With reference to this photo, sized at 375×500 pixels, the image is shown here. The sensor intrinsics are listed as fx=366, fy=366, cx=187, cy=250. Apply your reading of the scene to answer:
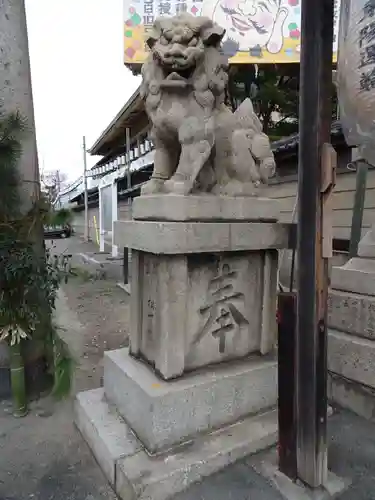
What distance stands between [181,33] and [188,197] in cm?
99

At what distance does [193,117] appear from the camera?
2.34 meters

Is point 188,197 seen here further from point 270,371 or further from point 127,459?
point 127,459

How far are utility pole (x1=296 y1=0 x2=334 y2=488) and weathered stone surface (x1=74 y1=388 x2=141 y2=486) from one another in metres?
1.01

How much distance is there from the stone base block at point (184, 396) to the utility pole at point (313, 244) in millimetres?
577

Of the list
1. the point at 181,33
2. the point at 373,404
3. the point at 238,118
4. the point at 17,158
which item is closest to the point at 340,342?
the point at 373,404

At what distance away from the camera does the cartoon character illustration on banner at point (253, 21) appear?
949cm

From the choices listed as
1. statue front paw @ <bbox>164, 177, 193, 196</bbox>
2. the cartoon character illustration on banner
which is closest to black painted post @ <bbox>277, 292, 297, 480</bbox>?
statue front paw @ <bbox>164, 177, 193, 196</bbox>

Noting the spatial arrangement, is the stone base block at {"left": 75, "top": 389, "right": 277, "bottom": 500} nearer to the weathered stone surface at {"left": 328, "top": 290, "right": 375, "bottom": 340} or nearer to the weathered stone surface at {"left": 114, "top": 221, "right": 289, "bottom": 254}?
the weathered stone surface at {"left": 328, "top": 290, "right": 375, "bottom": 340}

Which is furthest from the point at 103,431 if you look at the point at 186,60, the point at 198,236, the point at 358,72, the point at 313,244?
the point at 358,72

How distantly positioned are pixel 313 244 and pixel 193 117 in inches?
45.1

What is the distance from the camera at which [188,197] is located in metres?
2.24

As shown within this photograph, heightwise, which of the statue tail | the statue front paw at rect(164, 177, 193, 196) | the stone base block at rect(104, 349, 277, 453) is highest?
the statue tail

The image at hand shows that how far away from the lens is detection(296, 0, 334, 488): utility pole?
173cm

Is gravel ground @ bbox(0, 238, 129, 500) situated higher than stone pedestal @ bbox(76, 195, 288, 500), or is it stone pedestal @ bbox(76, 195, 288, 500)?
stone pedestal @ bbox(76, 195, 288, 500)
